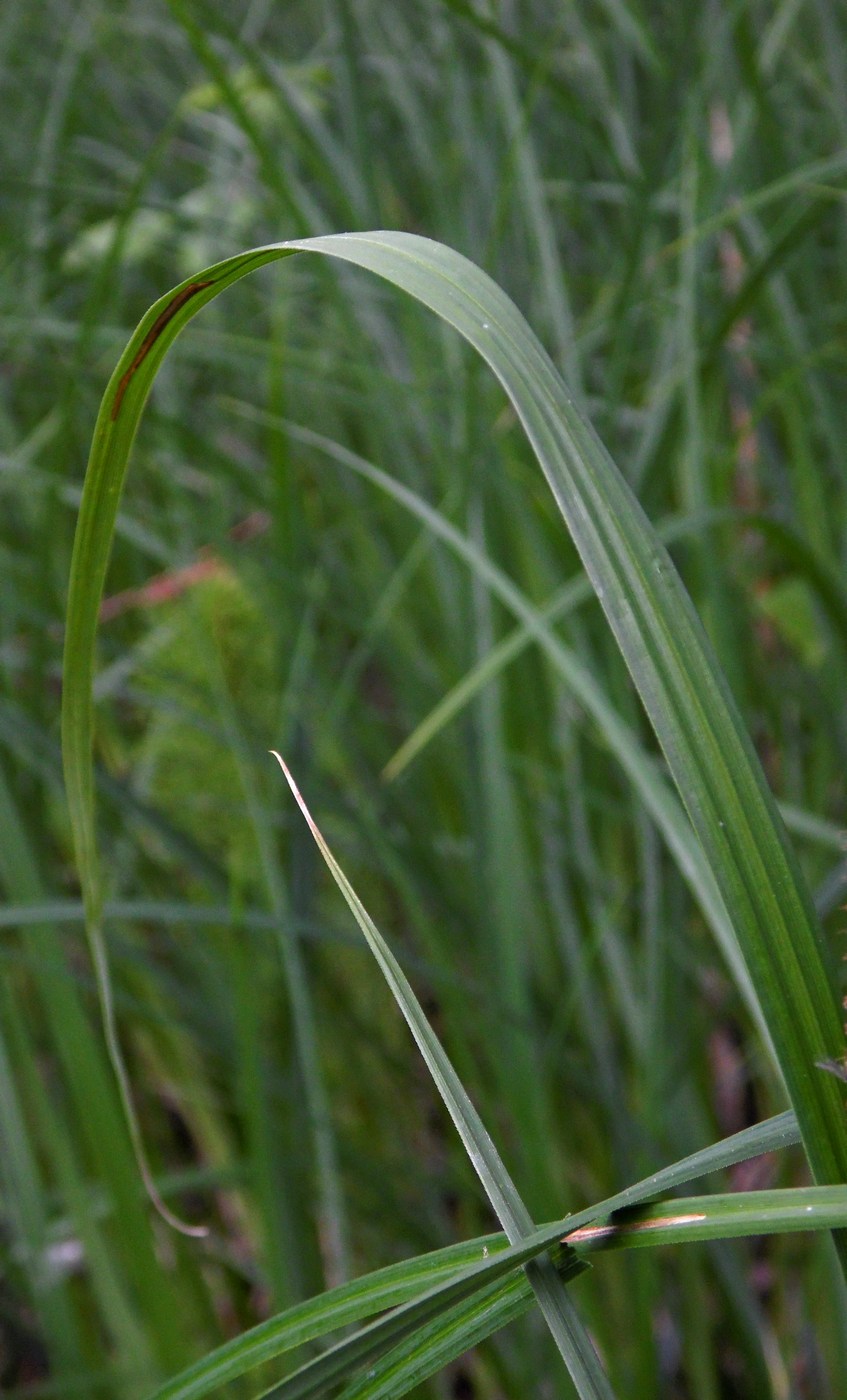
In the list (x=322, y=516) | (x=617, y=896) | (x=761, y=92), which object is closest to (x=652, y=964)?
(x=617, y=896)

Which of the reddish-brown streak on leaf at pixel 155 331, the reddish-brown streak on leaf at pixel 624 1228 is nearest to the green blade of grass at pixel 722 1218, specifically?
the reddish-brown streak on leaf at pixel 624 1228

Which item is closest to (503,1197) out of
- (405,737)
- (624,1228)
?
(624,1228)

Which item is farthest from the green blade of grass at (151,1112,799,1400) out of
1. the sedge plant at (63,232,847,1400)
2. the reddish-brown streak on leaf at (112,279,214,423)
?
the reddish-brown streak on leaf at (112,279,214,423)

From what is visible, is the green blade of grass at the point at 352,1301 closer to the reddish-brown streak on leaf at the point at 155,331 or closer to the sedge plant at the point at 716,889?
the sedge plant at the point at 716,889

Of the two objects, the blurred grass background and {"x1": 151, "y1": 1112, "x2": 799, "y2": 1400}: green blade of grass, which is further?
the blurred grass background

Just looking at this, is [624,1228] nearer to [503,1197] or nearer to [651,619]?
[503,1197]

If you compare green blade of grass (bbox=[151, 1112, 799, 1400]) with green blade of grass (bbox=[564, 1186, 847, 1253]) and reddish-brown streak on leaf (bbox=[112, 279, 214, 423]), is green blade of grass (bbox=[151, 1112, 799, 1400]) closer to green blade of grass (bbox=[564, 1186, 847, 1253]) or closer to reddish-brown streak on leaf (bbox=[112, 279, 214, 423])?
green blade of grass (bbox=[564, 1186, 847, 1253])
